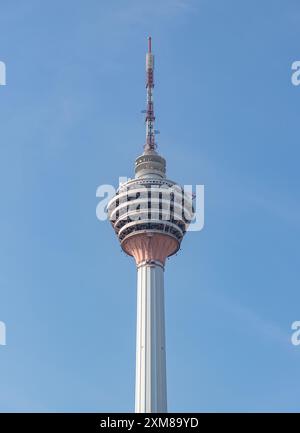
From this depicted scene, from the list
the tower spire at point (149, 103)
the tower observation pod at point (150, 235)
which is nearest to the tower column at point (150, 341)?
the tower observation pod at point (150, 235)

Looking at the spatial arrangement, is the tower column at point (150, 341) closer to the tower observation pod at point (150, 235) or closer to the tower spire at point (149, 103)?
the tower observation pod at point (150, 235)

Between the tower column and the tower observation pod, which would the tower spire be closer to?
the tower observation pod

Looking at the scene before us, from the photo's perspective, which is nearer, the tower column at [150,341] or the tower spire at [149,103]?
the tower column at [150,341]

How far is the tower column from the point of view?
399ft

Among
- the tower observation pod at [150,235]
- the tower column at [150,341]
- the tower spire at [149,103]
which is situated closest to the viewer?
the tower column at [150,341]

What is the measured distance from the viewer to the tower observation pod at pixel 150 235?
125 m

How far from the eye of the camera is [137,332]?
129 metres

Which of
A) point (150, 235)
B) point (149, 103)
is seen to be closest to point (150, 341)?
point (150, 235)

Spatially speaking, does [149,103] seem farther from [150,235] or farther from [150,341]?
[150,341]

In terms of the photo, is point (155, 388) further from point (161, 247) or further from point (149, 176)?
point (149, 176)

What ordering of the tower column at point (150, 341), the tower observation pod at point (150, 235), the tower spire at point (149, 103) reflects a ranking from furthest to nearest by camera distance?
the tower spire at point (149, 103), the tower observation pod at point (150, 235), the tower column at point (150, 341)
